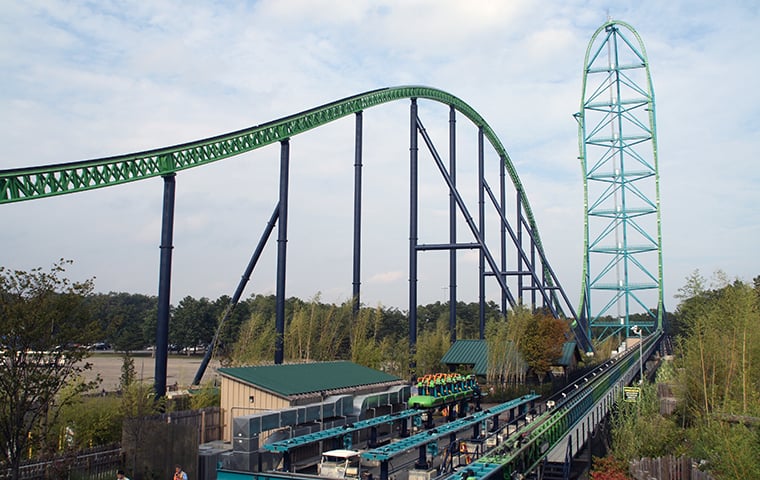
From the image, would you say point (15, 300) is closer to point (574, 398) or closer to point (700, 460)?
point (700, 460)

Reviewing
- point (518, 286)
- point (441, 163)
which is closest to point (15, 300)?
point (441, 163)

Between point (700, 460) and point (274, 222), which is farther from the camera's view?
point (274, 222)

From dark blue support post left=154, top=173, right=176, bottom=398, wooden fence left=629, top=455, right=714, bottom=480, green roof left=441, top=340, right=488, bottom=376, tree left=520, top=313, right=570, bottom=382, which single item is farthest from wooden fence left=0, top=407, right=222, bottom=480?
tree left=520, top=313, right=570, bottom=382

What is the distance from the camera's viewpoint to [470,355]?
36.8 meters

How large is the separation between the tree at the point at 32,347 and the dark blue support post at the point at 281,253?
14.7 m

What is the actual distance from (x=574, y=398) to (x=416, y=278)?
49.2ft

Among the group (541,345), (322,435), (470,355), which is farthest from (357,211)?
(322,435)

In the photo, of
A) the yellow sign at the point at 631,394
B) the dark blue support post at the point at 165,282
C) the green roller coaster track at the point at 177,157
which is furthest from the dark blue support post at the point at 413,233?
the dark blue support post at the point at 165,282

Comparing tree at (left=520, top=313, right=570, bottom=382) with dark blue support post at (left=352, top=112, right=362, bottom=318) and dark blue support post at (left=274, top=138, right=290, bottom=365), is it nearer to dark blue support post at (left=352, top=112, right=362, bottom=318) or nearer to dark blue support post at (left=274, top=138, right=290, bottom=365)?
dark blue support post at (left=352, top=112, right=362, bottom=318)

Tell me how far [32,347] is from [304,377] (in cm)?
1004

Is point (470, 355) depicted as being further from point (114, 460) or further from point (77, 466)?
point (77, 466)

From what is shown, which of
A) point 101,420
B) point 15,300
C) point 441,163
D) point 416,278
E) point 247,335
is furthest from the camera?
point 441,163

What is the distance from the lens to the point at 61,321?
473 inches

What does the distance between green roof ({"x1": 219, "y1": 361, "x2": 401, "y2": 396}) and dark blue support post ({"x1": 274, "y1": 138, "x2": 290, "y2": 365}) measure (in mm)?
3172
